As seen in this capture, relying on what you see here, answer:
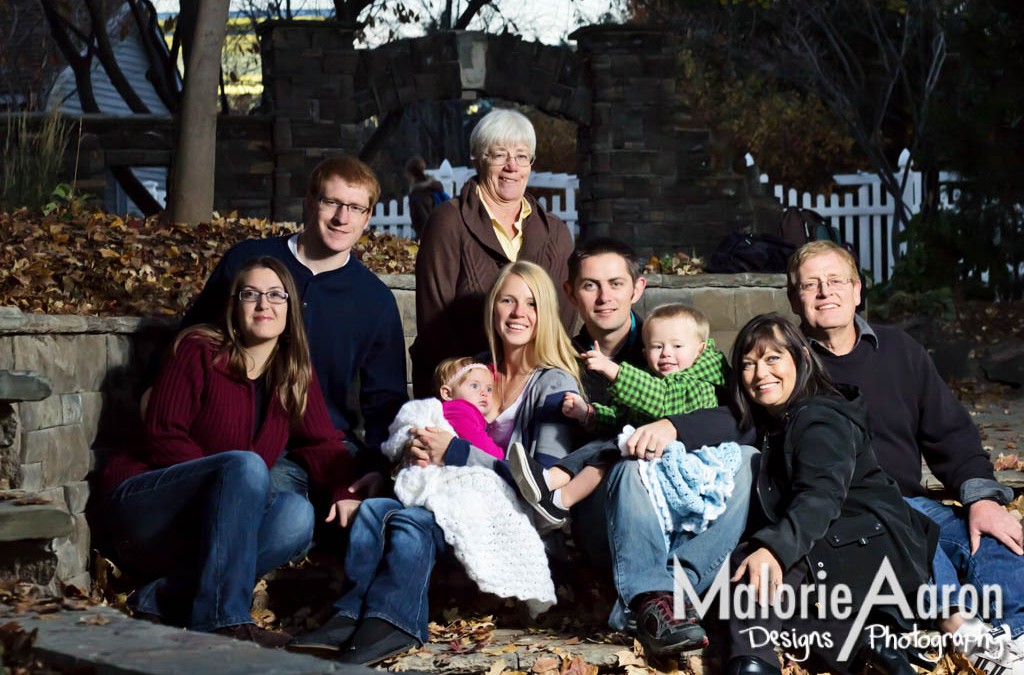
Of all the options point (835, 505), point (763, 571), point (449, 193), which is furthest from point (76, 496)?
point (449, 193)

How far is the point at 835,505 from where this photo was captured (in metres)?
4.12

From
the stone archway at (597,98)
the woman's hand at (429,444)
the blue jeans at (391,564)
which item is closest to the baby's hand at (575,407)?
the woman's hand at (429,444)

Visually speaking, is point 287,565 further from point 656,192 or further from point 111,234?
point 656,192

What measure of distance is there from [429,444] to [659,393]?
0.78 m

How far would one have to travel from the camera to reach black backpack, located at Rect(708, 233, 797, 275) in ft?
29.8

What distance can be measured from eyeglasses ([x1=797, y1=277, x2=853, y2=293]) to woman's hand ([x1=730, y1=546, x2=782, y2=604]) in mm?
972

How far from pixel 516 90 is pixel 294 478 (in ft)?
37.7

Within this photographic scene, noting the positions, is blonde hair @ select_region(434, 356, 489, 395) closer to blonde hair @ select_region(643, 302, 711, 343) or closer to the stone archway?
blonde hair @ select_region(643, 302, 711, 343)

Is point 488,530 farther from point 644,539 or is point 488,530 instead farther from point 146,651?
point 146,651

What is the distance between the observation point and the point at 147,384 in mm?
4762

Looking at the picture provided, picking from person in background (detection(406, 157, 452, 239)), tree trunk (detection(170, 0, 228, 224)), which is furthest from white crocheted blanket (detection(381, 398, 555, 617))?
person in background (detection(406, 157, 452, 239))

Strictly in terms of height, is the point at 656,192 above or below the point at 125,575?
above

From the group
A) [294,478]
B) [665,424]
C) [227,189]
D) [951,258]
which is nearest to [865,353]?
[665,424]

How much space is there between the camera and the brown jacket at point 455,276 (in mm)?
5262
